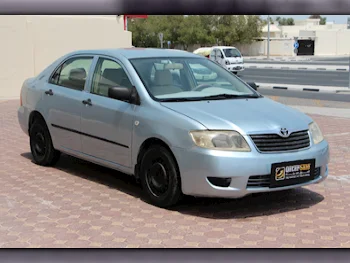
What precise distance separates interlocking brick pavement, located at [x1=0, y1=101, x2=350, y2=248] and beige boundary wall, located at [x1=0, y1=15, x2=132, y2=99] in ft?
34.8

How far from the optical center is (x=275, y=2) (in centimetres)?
180

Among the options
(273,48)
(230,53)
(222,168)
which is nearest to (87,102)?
(222,168)

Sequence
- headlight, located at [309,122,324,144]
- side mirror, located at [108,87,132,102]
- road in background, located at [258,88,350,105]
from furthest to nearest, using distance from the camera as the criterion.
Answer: road in background, located at [258,88,350,105], side mirror, located at [108,87,132,102], headlight, located at [309,122,324,144]

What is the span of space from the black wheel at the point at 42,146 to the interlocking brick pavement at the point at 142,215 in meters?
0.18

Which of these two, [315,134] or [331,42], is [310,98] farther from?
[331,42]

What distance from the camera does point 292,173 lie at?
530 cm

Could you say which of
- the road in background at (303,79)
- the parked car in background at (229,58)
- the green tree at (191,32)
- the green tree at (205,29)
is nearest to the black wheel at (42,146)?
the road in background at (303,79)

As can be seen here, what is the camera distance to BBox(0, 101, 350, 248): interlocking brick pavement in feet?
15.4

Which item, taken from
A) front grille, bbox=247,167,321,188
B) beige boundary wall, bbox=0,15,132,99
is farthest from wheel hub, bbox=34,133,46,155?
beige boundary wall, bbox=0,15,132,99

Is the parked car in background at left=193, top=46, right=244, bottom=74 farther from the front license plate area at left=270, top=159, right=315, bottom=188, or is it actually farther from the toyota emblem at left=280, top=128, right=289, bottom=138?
the toyota emblem at left=280, top=128, right=289, bottom=138

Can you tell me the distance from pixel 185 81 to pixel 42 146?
2.38m

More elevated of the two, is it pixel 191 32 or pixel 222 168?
pixel 191 32

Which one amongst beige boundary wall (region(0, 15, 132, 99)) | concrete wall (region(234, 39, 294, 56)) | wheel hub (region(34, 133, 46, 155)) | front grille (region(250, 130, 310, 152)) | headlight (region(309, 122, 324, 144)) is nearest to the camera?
front grille (region(250, 130, 310, 152))

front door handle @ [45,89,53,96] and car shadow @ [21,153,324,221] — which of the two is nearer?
car shadow @ [21,153,324,221]
